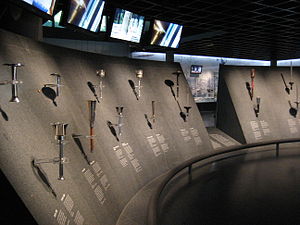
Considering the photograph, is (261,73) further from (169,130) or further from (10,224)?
(10,224)

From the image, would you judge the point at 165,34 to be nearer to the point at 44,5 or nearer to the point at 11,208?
the point at 44,5

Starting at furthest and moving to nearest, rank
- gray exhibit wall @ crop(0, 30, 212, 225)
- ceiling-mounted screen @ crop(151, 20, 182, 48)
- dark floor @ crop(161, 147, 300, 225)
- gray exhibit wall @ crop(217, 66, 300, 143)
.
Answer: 1. gray exhibit wall @ crop(217, 66, 300, 143)
2. ceiling-mounted screen @ crop(151, 20, 182, 48)
3. dark floor @ crop(161, 147, 300, 225)
4. gray exhibit wall @ crop(0, 30, 212, 225)

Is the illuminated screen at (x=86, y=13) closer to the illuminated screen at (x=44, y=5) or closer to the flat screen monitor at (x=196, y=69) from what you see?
the illuminated screen at (x=44, y=5)

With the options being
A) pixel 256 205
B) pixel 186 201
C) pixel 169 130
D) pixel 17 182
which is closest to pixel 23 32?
pixel 17 182

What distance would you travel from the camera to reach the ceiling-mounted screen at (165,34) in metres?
6.58

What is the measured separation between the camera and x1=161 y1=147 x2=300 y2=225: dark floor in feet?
11.9

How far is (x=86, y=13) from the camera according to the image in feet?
15.0

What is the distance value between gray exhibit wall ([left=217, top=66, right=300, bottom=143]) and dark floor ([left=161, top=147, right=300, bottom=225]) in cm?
146

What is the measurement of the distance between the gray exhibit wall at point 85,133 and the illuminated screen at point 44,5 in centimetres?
40

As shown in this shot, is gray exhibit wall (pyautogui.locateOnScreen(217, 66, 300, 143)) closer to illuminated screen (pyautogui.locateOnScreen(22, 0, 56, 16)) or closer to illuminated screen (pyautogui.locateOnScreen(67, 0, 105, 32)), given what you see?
illuminated screen (pyautogui.locateOnScreen(67, 0, 105, 32))

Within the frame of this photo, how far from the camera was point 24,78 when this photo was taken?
279 centimetres

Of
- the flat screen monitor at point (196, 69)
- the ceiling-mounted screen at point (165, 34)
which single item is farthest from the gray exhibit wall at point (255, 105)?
the flat screen monitor at point (196, 69)

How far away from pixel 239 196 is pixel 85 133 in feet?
8.47

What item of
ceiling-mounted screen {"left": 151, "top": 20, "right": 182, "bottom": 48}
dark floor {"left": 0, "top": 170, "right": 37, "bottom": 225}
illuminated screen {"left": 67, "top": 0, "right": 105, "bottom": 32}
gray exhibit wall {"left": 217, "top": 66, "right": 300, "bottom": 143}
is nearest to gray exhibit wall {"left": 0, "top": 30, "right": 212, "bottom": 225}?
dark floor {"left": 0, "top": 170, "right": 37, "bottom": 225}
